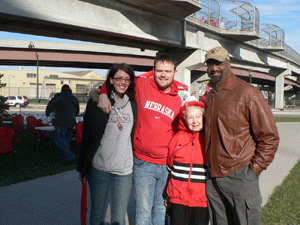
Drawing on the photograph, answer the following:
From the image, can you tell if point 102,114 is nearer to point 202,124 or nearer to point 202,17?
point 202,124

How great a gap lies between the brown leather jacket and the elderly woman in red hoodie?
0.73 feet

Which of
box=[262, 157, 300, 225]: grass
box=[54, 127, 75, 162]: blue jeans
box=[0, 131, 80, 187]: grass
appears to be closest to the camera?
box=[262, 157, 300, 225]: grass

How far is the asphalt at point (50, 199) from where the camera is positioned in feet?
12.5

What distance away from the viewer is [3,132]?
6.05 meters

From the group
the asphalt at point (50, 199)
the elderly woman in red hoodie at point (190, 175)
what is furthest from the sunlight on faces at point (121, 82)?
the asphalt at point (50, 199)

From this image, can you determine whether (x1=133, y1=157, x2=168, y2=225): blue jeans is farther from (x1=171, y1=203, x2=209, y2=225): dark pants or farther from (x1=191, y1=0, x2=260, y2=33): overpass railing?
(x1=191, y1=0, x2=260, y2=33): overpass railing

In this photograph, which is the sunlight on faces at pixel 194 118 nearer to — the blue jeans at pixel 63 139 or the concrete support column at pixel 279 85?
the blue jeans at pixel 63 139

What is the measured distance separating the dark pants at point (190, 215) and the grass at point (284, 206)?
5.14 ft

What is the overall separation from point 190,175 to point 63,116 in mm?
5095

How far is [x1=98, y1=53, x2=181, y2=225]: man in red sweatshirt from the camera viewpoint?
2.69m

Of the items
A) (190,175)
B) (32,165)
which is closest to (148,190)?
(190,175)

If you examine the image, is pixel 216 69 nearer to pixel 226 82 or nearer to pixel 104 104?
pixel 226 82

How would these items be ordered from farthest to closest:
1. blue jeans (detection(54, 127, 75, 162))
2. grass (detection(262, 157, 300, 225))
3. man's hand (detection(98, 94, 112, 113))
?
blue jeans (detection(54, 127, 75, 162)) < grass (detection(262, 157, 300, 225)) < man's hand (detection(98, 94, 112, 113))

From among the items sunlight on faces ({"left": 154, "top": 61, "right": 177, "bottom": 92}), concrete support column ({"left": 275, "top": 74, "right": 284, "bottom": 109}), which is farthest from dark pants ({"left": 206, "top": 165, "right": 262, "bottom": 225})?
concrete support column ({"left": 275, "top": 74, "right": 284, "bottom": 109})
